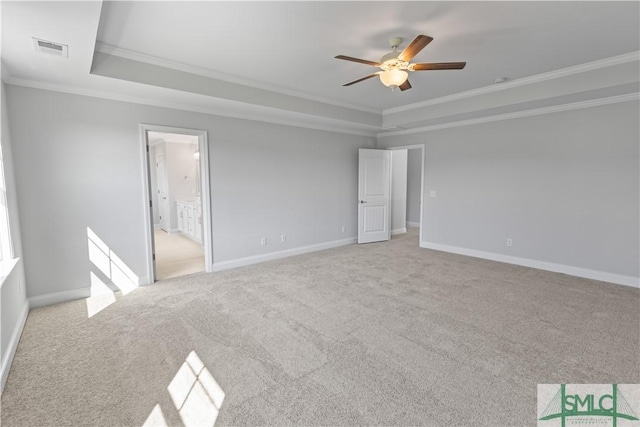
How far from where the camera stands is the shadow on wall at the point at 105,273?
364 centimetres

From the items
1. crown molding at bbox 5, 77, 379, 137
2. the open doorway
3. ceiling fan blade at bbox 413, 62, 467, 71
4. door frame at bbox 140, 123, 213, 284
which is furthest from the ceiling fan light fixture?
the open doorway

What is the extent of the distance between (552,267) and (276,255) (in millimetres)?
4350

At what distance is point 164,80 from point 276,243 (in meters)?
2.97

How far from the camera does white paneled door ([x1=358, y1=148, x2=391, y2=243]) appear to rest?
6.51m

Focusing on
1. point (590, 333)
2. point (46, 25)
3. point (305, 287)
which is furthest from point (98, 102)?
point (590, 333)

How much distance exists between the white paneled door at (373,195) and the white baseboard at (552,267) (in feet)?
4.09

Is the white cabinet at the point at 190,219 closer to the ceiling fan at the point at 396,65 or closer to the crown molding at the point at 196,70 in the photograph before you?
the crown molding at the point at 196,70

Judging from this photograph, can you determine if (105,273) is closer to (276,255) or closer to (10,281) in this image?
(10,281)

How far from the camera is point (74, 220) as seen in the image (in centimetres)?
353

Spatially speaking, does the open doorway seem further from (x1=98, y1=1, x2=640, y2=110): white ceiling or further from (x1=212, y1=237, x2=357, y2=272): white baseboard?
(x1=98, y1=1, x2=640, y2=110): white ceiling

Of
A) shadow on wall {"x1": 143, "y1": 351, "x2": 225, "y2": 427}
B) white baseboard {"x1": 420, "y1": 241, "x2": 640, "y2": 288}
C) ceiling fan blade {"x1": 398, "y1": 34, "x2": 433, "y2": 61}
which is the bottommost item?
shadow on wall {"x1": 143, "y1": 351, "x2": 225, "y2": 427}

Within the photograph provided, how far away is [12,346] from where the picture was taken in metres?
2.40

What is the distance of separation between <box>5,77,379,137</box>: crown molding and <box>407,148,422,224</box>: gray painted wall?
3016 mm

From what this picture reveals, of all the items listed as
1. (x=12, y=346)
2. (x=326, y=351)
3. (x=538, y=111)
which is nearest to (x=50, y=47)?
(x=12, y=346)
